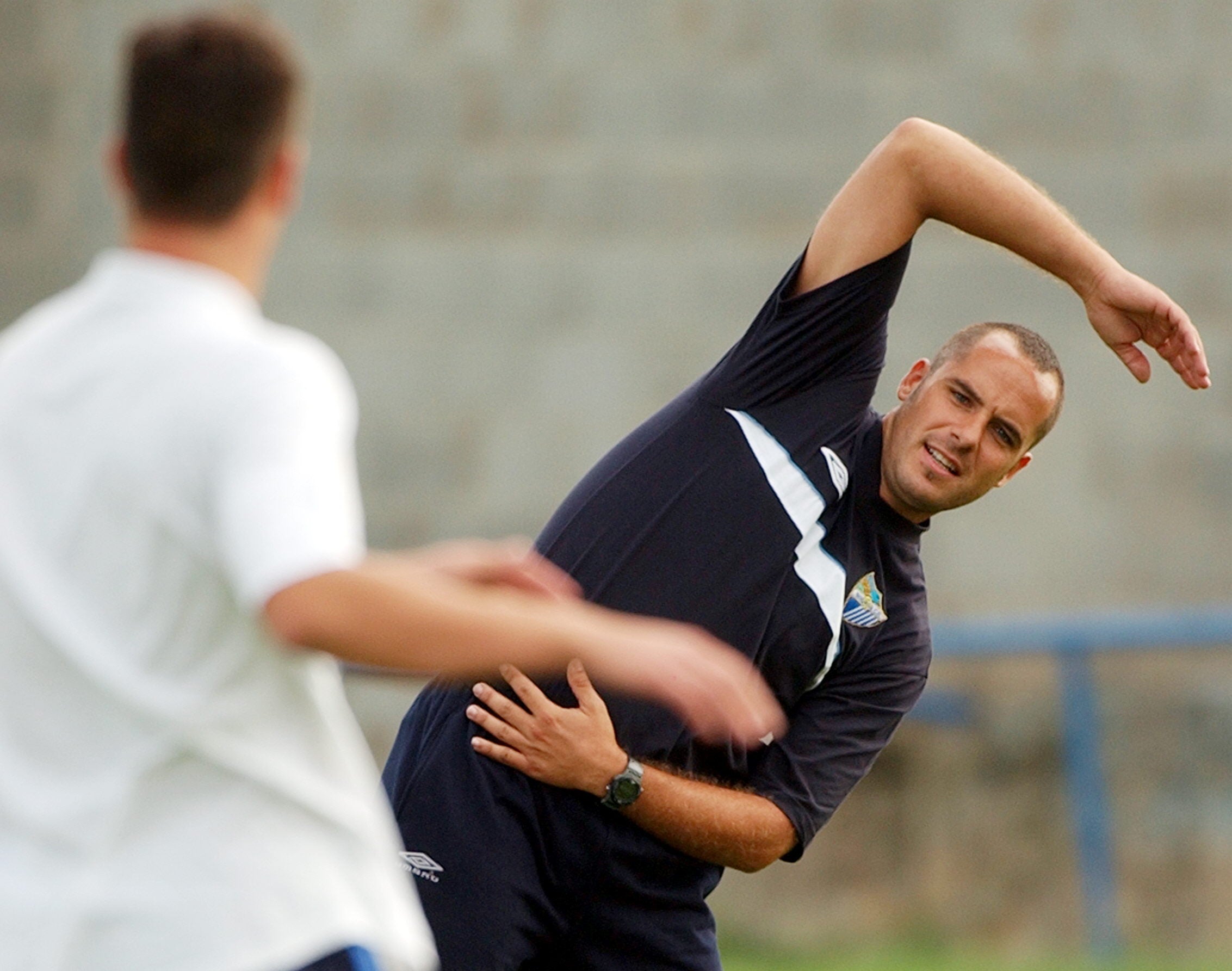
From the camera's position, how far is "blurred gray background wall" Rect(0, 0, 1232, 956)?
7.04 meters

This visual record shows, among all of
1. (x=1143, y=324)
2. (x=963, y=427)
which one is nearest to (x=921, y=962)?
(x=963, y=427)

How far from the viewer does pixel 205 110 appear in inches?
74.2

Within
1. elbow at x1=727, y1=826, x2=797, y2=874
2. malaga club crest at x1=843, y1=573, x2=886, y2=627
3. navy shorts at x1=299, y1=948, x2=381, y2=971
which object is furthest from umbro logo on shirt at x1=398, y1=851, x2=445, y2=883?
navy shorts at x1=299, y1=948, x2=381, y2=971

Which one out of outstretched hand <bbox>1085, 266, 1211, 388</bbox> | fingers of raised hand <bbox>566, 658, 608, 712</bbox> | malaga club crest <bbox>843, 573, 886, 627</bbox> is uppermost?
outstretched hand <bbox>1085, 266, 1211, 388</bbox>

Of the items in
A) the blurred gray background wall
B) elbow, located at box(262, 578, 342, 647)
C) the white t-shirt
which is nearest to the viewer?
elbow, located at box(262, 578, 342, 647)

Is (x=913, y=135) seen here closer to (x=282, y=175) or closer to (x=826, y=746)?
(x=826, y=746)

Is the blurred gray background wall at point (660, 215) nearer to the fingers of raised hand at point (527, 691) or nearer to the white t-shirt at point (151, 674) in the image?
the fingers of raised hand at point (527, 691)

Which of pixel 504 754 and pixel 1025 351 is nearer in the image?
pixel 504 754

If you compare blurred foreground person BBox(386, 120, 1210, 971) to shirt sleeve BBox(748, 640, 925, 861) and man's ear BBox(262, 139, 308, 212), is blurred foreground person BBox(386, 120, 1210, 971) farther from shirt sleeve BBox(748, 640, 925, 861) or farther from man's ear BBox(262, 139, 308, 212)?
man's ear BBox(262, 139, 308, 212)

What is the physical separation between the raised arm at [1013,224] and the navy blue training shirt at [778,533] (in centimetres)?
11

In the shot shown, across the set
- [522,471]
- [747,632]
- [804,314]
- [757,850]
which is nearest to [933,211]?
[804,314]

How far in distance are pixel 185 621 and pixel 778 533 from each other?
152cm

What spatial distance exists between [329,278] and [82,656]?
5.31 metres

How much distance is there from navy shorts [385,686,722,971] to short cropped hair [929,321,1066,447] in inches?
41.1
